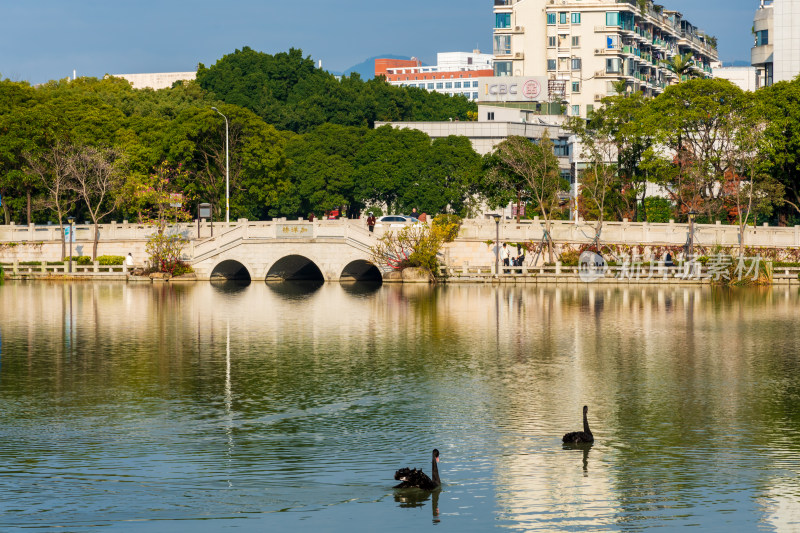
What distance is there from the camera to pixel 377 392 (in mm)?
29297

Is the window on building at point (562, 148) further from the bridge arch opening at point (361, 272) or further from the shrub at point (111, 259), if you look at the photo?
the shrub at point (111, 259)

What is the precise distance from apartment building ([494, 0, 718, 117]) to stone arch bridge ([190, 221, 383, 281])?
63257 mm

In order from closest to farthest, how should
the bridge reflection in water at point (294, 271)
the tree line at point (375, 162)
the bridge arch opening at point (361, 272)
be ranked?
the tree line at point (375, 162) < the bridge arch opening at point (361, 272) < the bridge reflection in water at point (294, 271)

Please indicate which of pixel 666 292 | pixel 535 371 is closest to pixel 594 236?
pixel 666 292

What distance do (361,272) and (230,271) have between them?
982 cm

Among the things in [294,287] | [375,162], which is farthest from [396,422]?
A: [375,162]

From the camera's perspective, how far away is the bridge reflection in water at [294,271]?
77.3 m

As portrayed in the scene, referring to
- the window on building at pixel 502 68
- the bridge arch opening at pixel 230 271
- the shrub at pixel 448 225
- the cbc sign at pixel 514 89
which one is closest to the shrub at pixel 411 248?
the shrub at pixel 448 225

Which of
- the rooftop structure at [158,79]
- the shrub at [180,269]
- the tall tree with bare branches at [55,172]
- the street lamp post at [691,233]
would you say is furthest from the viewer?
the rooftop structure at [158,79]

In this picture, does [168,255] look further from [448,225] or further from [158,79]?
[158,79]

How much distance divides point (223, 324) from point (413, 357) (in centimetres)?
1293

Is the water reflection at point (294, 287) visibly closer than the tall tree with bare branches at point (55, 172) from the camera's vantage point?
Yes

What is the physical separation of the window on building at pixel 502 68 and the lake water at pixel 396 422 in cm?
9182

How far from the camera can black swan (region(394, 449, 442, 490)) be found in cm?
1927
